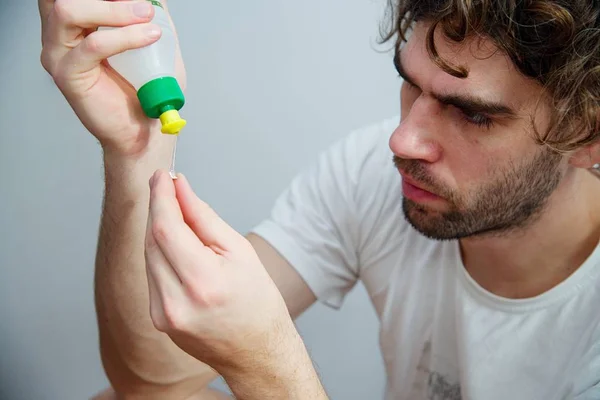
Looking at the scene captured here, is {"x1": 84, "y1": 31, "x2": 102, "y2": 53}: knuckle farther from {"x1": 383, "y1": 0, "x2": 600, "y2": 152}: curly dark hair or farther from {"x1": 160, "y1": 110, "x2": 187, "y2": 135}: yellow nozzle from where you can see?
{"x1": 383, "y1": 0, "x2": 600, "y2": 152}: curly dark hair

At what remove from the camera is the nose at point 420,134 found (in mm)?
915

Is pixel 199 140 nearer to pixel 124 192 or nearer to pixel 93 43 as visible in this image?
pixel 124 192

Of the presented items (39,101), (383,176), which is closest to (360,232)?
(383,176)

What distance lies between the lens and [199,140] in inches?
56.8

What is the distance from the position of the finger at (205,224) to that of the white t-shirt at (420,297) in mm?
518

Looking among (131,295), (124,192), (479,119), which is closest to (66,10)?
(124,192)

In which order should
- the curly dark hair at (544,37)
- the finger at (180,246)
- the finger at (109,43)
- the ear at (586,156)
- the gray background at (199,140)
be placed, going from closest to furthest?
the finger at (180,246) → the finger at (109,43) → the curly dark hair at (544,37) → the ear at (586,156) → the gray background at (199,140)

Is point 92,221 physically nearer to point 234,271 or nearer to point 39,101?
point 39,101

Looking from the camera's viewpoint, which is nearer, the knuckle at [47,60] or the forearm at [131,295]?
the knuckle at [47,60]

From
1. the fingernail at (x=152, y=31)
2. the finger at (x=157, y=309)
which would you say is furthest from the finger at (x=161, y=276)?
the fingernail at (x=152, y=31)

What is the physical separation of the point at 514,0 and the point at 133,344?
699 millimetres

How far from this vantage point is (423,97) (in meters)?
0.92

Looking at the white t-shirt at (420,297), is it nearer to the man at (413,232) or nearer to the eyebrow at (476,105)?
the man at (413,232)

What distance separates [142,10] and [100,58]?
0.07 m
